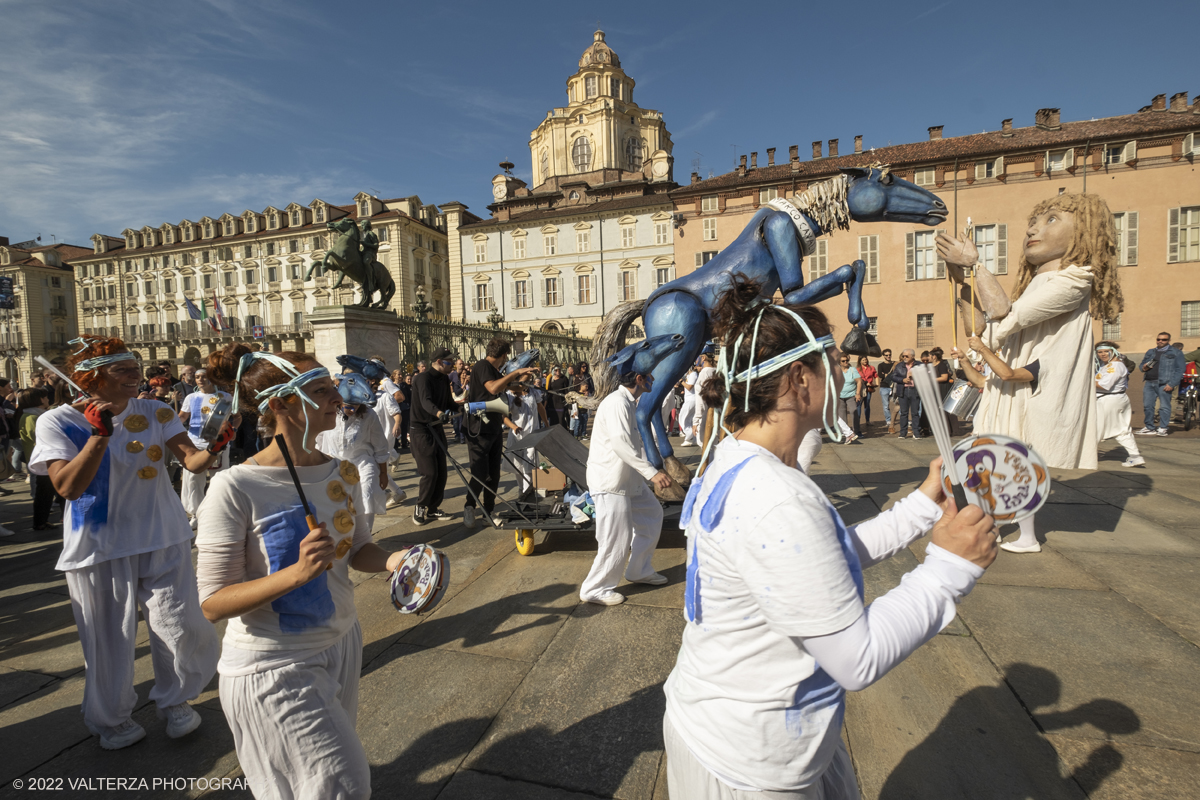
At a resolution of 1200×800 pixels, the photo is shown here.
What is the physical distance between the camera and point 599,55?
172ft

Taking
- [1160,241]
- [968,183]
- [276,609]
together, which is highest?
[968,183]

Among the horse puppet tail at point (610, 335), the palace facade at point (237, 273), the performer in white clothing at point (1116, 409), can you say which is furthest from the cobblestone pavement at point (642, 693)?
the palace facade at point (237, 273)

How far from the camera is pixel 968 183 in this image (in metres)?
27.8

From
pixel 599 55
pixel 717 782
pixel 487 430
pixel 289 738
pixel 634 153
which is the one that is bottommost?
pixel 289 738

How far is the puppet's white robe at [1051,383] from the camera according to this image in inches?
141

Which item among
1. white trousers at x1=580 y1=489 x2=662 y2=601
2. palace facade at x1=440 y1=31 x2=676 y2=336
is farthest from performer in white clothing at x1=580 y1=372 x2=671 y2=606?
palace facade at x1=440 y1=31 x2=676 y2=336

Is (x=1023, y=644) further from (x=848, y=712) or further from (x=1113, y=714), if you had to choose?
(x=848, y=712)

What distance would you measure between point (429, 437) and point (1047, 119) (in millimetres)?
36683

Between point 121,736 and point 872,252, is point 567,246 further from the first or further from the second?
point 121,736

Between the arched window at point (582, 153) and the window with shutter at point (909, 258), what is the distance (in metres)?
29.8

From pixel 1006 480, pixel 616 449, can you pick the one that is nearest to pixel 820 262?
pixel 616 449

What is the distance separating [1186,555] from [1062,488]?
230cm

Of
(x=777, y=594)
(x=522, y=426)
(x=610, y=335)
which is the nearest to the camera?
(x=777, y=594)

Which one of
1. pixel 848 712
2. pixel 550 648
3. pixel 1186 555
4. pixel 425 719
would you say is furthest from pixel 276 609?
pixel 1186 555
